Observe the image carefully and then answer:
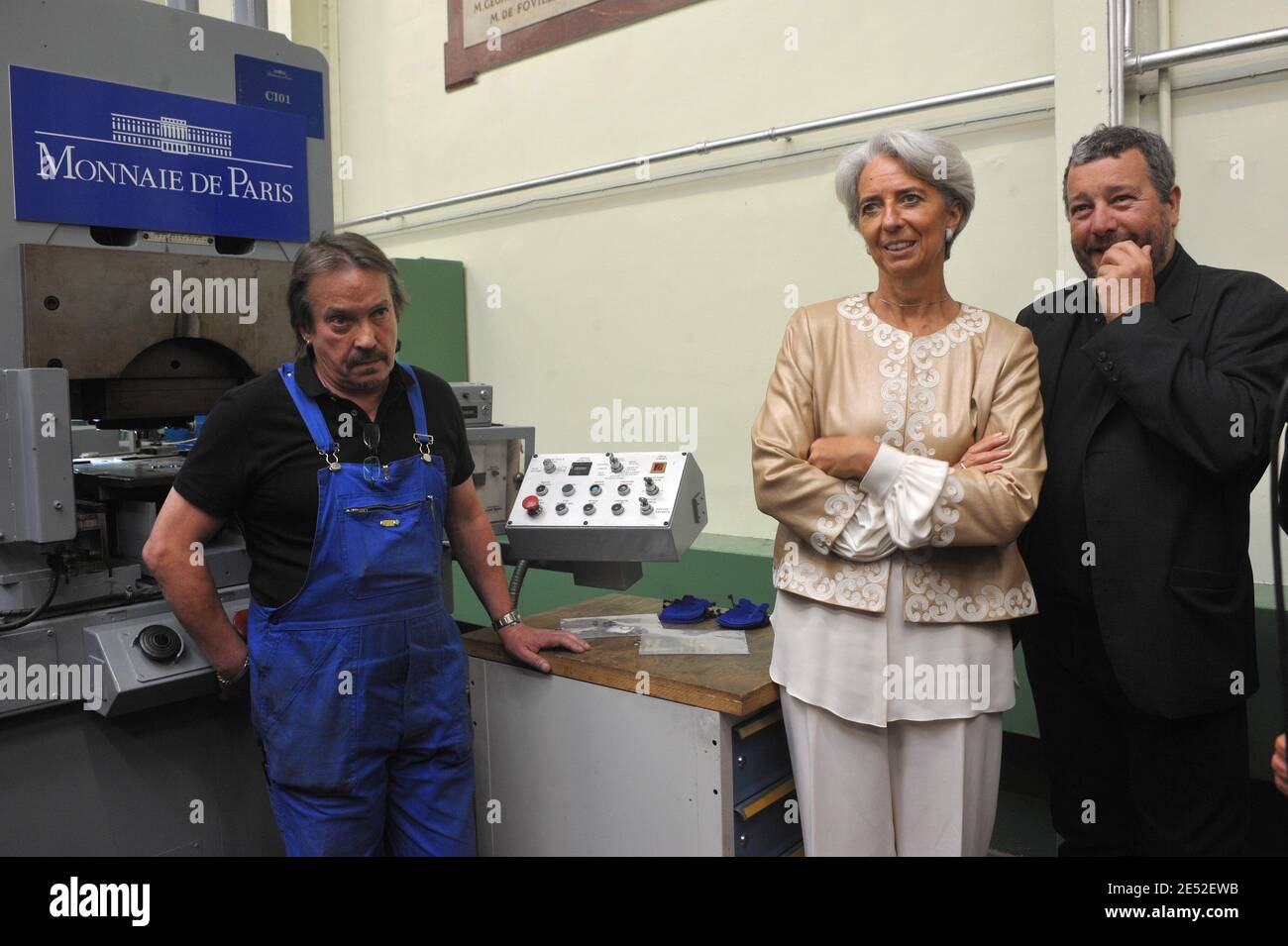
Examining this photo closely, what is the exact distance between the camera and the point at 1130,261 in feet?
4.37

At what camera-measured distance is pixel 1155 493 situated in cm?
134

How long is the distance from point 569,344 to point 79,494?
223cm

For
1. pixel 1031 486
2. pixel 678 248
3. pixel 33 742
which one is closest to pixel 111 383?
pixel 33 742

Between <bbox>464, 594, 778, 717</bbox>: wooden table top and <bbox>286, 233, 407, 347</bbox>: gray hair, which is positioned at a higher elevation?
<bbox>286, 233, 407, 347</bbox>: gray hair

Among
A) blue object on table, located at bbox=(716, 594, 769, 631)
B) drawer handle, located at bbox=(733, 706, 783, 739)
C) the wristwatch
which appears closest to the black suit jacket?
drawer handle, located at bbox=(733, 706, 783, 739)

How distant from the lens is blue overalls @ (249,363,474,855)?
1.42m

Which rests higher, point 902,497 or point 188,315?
point 188,315

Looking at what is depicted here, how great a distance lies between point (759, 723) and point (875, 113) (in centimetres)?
199

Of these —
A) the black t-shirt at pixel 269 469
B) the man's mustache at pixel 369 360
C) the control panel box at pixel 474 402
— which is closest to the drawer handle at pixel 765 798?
the black t-shirt at pixel 269 469

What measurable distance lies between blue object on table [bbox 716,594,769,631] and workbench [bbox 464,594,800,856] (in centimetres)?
2

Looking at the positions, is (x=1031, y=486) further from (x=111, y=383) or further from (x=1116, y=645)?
(x=111, y=383)

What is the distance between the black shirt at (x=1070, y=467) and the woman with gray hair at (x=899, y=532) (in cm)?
10
